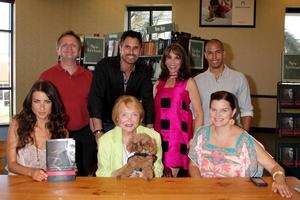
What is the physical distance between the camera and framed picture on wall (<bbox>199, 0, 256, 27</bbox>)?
31.8ft

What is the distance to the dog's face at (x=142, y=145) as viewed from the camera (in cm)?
219

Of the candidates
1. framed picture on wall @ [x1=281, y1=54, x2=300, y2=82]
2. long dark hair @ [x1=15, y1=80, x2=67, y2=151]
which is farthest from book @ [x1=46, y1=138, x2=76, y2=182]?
framed picture on wall @ [x1=281, y1=54, x2=300, y2=82]

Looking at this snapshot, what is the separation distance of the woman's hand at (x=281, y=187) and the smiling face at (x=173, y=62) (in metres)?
1.41

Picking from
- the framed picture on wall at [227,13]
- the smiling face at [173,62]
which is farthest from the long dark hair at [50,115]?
the framed picture on wall at [227,13]

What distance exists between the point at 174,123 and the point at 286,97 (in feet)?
10.0

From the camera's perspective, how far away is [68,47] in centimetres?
329

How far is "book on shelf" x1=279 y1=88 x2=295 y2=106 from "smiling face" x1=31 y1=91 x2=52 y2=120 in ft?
13.1

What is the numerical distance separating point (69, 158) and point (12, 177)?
0.38 meters

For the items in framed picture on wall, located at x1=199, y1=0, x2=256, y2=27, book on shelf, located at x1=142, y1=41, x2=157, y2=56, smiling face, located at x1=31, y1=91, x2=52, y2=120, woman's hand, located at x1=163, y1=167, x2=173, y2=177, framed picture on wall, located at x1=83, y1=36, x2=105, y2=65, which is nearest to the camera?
smiling face, located at x1=31, y1=91, x2=52, y2=120

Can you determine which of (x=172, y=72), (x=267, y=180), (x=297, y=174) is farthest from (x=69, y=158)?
(x=297, y=174)

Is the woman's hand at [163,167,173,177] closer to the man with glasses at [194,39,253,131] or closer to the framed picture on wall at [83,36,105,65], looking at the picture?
the man with glasses at [194,39,253,131]

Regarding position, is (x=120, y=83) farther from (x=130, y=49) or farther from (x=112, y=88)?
(x=130, y=49)

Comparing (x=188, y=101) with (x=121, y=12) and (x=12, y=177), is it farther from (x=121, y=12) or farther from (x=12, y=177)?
(x=121, y=12)

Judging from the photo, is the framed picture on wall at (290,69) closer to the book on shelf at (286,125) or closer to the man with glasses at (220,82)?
the book on shelf at (286,125)
